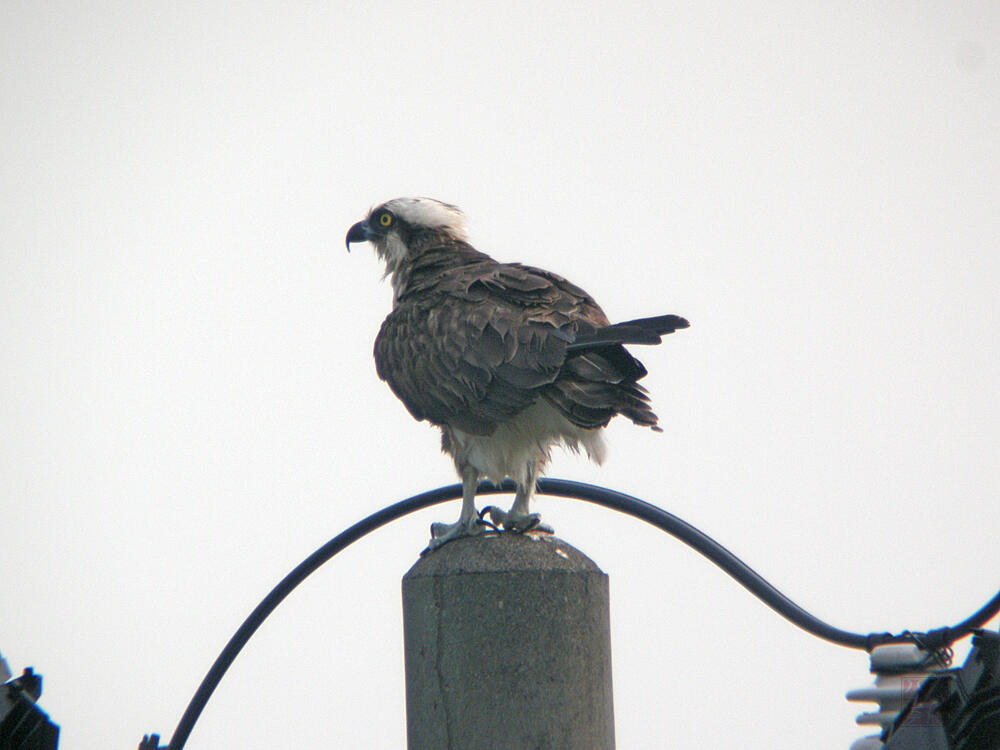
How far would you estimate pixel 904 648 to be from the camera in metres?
3.08

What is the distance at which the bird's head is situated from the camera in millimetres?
6219

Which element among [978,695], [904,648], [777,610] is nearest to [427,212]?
[777,610]

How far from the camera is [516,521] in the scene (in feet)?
14.0

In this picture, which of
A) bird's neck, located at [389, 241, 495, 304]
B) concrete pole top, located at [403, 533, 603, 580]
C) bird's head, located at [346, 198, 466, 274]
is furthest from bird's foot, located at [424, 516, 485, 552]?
bird's head, located at [346, 198, 466, 274]

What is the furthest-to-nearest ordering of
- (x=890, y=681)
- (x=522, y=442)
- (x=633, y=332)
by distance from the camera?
(x=522, y=442), (x=633, y=332), (x=890, y=681)

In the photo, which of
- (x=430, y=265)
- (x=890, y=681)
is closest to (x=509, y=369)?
(x=430, y=265)

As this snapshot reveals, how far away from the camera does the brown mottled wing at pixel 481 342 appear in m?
4.46

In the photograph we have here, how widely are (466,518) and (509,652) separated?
1.22 m

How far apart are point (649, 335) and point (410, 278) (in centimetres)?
212

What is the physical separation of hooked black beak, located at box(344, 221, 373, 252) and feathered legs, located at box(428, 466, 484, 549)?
216cm

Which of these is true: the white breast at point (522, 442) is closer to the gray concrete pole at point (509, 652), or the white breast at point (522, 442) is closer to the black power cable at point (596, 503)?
the black power cable at point (596, 503)

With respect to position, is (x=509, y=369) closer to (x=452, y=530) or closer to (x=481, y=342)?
(x=481, y=342)

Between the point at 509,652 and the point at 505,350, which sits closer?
the point at 509,652

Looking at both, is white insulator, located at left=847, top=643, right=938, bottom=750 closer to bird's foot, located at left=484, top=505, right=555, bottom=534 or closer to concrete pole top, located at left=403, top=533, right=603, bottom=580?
concrete pole top, located at left=403, top=533, right=603, bottom=580
